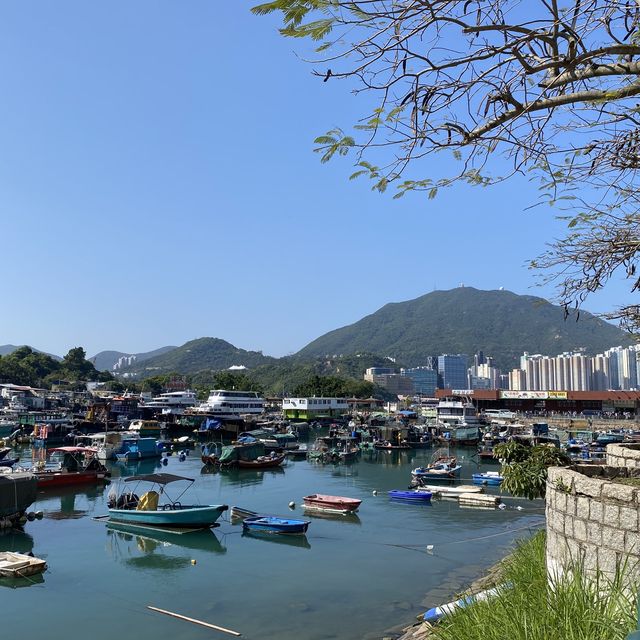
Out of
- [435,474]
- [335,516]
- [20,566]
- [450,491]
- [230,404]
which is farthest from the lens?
[230,404]

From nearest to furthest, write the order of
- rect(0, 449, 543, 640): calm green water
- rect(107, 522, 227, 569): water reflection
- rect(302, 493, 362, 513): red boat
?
1. rect(0, 449, 543, 640): calm green water
2. rect(107, 522, 227, 569): water reflection
3. rect(302, 493, 362, 513): red boat

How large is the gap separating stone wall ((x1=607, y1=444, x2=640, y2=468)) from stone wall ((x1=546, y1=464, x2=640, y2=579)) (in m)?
3.18

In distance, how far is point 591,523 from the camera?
7.38 meters

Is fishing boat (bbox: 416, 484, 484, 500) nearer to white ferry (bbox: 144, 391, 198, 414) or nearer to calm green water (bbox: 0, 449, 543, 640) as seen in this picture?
calm green water (bbox: 0, 449, 543, 640)

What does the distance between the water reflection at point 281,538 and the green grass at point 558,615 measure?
14.3 meters

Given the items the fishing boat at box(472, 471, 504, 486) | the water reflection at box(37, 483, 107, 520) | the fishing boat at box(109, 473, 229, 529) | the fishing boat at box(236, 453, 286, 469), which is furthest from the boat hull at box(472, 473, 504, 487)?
the water reflection at box(37, 483, 107, 520)

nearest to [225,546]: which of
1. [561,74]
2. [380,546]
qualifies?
[380,546]

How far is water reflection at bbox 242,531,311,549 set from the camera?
2115 cm

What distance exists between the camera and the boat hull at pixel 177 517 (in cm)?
2203

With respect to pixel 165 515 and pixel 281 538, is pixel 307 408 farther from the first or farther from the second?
pixel 281 538

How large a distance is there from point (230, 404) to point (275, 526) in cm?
5453

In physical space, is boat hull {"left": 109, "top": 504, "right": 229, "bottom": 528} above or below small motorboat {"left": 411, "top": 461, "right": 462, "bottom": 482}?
above

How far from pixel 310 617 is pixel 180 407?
7012 centimetres

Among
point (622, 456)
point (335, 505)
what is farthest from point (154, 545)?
point (622, 456)
